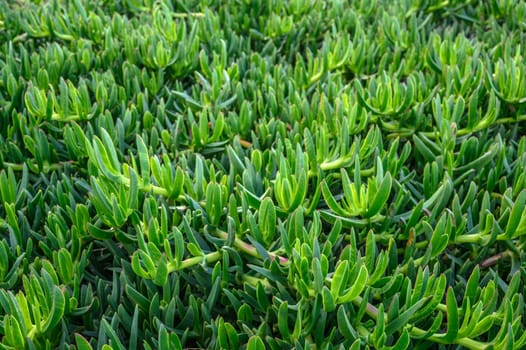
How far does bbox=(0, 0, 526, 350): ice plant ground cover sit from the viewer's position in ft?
3.16

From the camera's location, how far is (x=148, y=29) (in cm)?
188

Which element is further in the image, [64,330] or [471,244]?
[471,244]

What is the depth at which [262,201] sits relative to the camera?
1.02 m

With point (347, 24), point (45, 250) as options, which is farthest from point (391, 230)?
point (347, 24)

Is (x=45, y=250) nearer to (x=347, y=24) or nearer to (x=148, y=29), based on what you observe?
(x=148, y=29)

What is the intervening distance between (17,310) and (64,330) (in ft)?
0.37

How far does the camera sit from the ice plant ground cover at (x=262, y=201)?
3.16 ft

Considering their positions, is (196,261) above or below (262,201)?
below

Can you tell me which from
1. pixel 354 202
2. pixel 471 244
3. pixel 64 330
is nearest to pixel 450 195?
pixel 471 244

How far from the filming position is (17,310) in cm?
92

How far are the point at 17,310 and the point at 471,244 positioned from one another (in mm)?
760

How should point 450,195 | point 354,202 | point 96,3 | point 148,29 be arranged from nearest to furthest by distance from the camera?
1. point 354,202
2. point 450,195
3. point 148,29
4. point 96,3

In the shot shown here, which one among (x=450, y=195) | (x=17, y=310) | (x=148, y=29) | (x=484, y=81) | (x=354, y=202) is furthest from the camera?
(x=148, y=29)

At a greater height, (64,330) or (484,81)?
(484,81)
